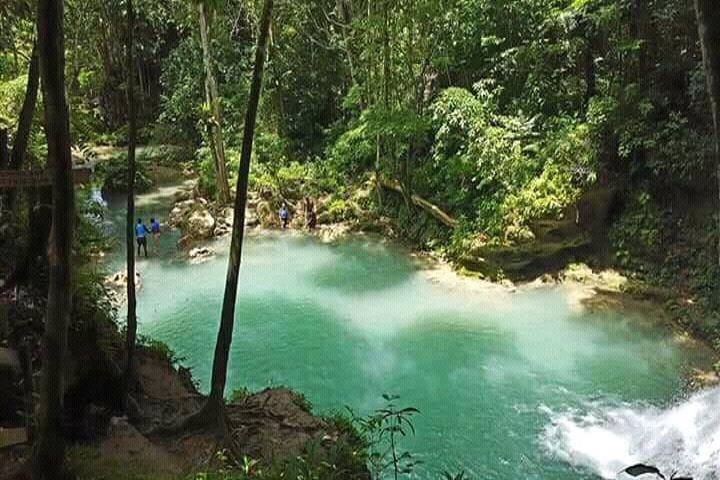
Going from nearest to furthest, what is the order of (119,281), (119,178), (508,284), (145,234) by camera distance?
(508,284), (119,281), (145,234), (119,178)

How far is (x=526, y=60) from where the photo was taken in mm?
16266

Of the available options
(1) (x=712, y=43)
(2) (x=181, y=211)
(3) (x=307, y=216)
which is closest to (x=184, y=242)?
(2) (x=181, y=211)

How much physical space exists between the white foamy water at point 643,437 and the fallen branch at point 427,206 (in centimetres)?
750

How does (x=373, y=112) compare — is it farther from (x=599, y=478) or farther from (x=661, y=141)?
(x=599, y=478)

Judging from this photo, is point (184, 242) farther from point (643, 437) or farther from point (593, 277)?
point (643, 437)

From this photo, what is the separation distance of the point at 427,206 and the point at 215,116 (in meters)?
7.40

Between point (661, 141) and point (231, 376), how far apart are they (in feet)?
31.6

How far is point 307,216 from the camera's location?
61.9 feet

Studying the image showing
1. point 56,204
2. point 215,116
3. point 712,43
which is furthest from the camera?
point 215,116

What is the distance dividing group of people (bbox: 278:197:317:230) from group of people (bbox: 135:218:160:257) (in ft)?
12.0

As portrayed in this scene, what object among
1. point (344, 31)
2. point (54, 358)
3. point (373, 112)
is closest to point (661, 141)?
point (373, 112)

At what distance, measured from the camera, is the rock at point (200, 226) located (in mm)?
17828

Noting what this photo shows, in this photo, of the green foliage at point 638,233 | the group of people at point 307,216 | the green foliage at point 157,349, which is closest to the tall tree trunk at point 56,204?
the green foliage at point 157,349

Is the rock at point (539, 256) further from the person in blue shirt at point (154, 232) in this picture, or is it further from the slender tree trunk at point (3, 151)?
the slender tree trunk at point (3, 151)
